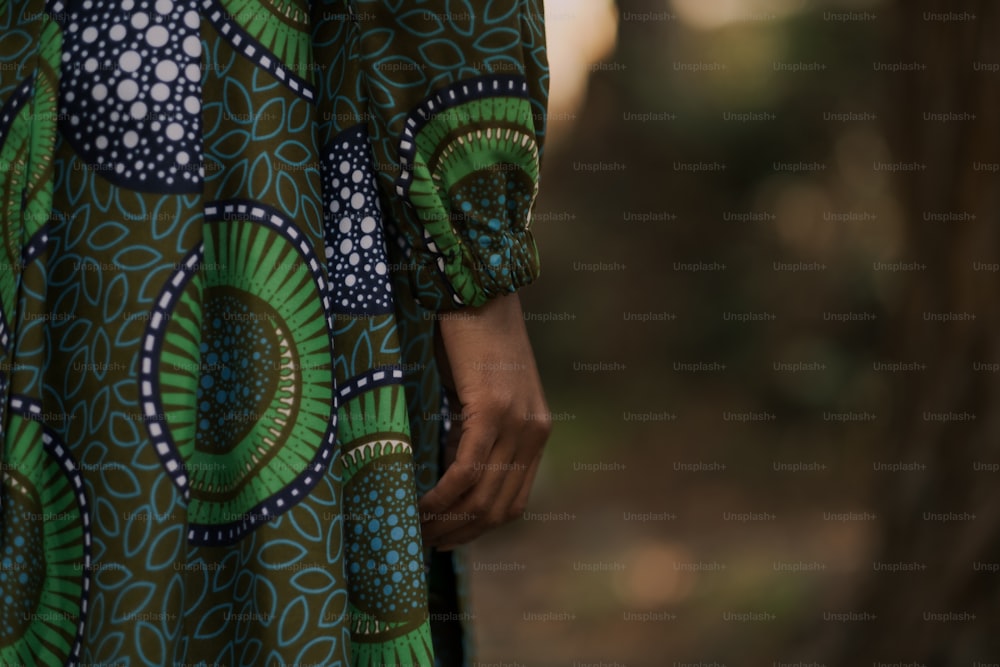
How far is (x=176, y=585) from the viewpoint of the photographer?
0.76 metres

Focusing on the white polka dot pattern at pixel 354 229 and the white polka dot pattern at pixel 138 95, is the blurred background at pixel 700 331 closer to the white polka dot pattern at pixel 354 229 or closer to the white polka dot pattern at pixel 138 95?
the white polka dot pattern at pixel 354 229

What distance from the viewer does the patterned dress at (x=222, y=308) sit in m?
0.76

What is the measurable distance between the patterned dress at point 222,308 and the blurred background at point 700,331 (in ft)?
8.74

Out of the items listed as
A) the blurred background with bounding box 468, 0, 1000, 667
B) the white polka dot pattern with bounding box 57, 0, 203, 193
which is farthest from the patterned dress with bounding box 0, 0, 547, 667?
the blurred background with bounding box 468, 0, 1000, 667

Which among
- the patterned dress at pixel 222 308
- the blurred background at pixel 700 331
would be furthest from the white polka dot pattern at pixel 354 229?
the blurred background at pixel 700 331

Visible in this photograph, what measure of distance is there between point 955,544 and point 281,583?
2075mm

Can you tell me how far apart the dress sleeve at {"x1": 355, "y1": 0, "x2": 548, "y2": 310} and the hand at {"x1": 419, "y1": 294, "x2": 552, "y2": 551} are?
28mm

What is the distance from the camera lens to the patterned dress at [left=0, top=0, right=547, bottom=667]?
76 cm

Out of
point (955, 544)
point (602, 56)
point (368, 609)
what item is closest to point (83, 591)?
point (368, 609)

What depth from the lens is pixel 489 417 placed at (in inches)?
34.9

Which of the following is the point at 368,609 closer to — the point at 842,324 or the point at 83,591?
the point at 83,591

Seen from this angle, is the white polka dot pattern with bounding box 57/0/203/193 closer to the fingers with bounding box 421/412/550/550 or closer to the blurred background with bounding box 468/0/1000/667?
the fingers with bounding box 421/412/550/550

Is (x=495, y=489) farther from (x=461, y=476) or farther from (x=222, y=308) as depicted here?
(x=222, y=308)

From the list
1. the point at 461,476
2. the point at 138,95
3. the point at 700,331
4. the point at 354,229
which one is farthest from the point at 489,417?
the point at 700,331
